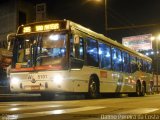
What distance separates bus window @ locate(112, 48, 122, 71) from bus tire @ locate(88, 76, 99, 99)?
9.69 ft

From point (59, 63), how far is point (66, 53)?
0.50 m

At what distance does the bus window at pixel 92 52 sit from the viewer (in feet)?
59.7

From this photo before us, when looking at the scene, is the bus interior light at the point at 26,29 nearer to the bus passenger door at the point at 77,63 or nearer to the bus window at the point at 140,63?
the bus passenger door at the point at 77,63

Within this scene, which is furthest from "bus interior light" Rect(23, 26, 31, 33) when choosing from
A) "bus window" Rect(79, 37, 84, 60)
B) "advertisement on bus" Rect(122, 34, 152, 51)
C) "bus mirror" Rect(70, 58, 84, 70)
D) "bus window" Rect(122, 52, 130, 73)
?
"advertisement on bus" Rect(122, 34, 152, 51)

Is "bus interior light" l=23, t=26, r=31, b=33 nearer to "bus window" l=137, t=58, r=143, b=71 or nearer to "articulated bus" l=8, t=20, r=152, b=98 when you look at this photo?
"articulated bus" l=8, t=20, r=152, b=98

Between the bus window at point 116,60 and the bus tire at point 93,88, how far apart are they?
2.95 m

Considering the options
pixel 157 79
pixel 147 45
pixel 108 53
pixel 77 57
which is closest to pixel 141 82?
pixel 108 53

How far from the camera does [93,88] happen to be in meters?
18.4

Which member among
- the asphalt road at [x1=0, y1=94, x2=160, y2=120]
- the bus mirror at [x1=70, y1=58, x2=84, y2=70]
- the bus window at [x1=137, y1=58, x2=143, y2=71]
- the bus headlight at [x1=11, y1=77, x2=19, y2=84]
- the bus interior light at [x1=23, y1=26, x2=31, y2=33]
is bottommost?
the asphalt road at [x1=0, y1=94, x2=160, y2=120]

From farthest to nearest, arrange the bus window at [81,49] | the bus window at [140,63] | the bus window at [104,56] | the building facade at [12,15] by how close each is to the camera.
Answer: the building facade at [12,15], the bus window at [140,63], the bus window at [104,56], the bus window at [81,49]

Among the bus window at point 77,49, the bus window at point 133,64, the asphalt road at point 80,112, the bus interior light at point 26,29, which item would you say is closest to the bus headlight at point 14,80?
the bus interior light at point 26,29

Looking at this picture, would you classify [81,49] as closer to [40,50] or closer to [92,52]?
[92,52]

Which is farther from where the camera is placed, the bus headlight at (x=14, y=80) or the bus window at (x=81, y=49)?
the bus window at (x=81, y=49)

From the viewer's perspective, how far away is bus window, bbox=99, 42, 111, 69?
19.6 meters
